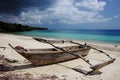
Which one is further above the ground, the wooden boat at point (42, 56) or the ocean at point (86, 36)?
the wooden boat at point (42, 56)

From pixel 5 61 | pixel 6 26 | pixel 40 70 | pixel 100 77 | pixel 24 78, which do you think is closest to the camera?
pixel 24 78

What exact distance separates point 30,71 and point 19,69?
1.87ft

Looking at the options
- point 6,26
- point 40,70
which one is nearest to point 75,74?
point 40,70

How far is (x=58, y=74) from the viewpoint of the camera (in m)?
7.09

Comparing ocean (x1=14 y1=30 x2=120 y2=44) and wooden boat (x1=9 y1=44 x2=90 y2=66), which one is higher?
wooden boat (x1=9 y1=44 x2=90 y2=66)

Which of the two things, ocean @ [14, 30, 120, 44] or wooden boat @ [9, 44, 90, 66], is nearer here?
wooden boat @ [9, 44, 90, 66]


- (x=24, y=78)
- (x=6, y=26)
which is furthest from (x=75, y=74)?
(x=6, y=26)

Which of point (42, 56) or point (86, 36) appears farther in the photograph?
point (86, 36)

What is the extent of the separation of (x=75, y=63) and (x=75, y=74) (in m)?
1.99

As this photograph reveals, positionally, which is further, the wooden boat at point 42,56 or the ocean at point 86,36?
the ocean at point 86,36

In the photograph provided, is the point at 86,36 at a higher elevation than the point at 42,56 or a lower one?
lower

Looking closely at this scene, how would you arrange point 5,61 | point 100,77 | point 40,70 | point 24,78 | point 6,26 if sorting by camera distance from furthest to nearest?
point 6,26
point 5,61
point 40,70
point 100,77
point 24,78

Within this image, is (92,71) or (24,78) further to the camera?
(92,71)

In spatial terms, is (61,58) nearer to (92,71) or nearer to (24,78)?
(92,71)
